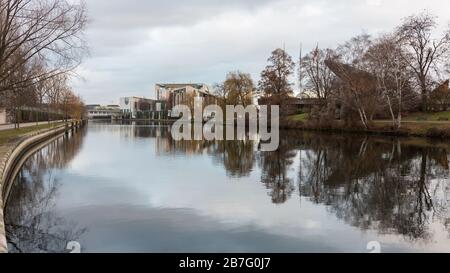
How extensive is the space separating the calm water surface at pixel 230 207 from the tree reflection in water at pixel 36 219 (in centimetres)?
3

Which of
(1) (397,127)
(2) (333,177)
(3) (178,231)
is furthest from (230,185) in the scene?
(1) (397,127)

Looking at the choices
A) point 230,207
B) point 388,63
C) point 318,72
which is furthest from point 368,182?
point 318,72

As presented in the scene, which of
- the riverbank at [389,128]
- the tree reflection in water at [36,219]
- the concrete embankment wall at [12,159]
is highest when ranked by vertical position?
the riverbank at [389,128]

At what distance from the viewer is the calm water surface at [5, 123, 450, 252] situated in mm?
8812

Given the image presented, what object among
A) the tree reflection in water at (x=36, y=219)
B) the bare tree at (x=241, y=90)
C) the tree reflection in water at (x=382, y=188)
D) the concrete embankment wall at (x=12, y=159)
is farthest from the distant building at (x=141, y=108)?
the tree reflection in water at (x=36, y=219)

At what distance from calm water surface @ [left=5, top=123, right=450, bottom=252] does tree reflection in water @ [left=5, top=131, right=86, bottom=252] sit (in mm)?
25

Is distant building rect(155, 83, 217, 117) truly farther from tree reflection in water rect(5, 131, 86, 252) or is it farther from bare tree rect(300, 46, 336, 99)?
tree reflection in water rect(5, 131, 86, 252)

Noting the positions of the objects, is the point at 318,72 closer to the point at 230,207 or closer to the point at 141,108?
the point at 230,207

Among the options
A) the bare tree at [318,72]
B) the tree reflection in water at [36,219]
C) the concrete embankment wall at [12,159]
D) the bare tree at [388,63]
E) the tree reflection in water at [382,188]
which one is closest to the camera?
the tree reflection in water at [36,219]

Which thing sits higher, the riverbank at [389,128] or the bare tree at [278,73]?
the bare tree at [278,73]

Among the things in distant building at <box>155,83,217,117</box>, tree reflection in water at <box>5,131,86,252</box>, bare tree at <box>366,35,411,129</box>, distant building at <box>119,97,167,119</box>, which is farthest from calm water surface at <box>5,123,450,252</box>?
distant building at <box>119,97,167,119</box>

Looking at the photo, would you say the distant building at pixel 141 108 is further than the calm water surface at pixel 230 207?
Yes

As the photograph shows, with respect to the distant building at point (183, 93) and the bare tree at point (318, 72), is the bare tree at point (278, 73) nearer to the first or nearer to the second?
the bare tree at point (318, 72)

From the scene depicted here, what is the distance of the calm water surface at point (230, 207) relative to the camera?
8812mm
